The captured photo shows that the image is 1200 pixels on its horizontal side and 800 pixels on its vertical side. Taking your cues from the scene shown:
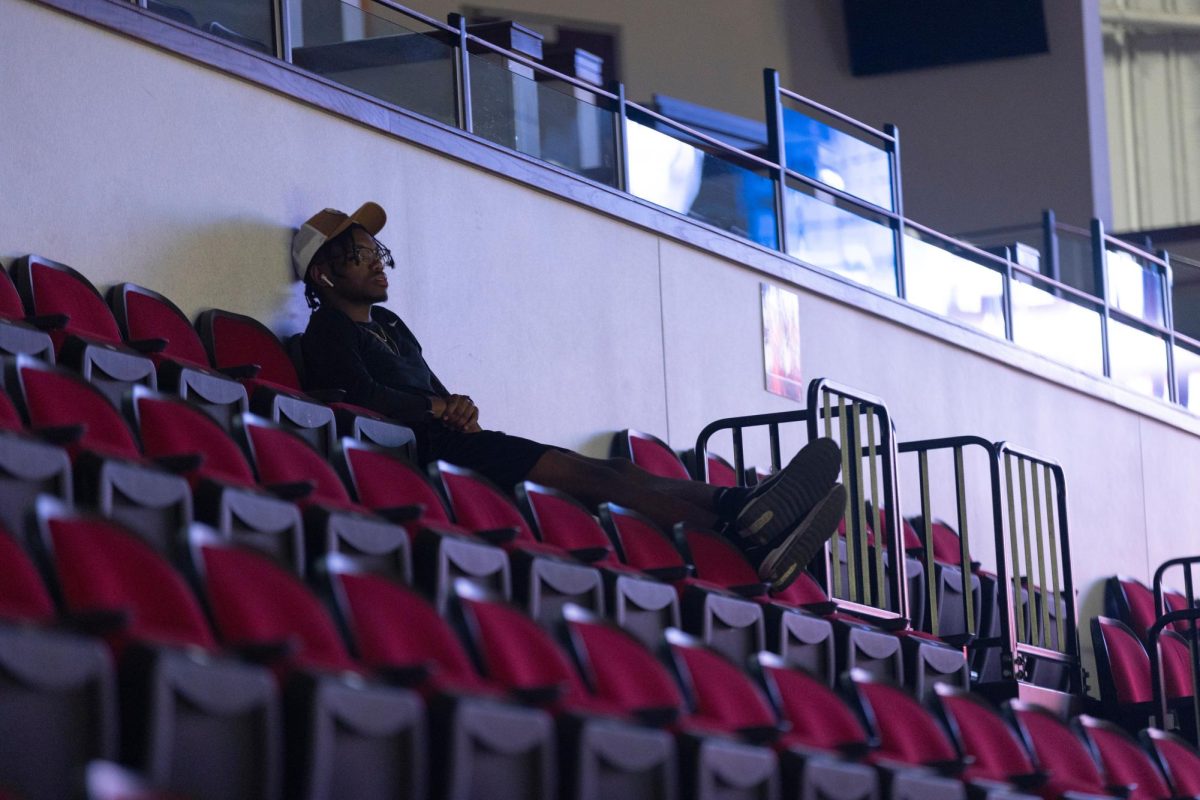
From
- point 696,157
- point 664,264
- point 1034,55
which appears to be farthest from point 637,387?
point 1034,55

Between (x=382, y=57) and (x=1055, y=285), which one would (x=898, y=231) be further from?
(x=382, y=57)

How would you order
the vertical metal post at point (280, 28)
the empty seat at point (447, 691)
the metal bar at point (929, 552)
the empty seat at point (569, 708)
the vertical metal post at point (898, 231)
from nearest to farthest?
the empty seat at point (447, 691) < the empty seat at point (569, 708) < the metal bar at point (929, 552) < the vertical metal post at point (280, 28) < the vertical metal post at point (898, 231)

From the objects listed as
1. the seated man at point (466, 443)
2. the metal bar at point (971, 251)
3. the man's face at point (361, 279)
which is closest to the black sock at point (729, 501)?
the seated man at point (466, 443)

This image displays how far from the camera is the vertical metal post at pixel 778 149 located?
5.81 m

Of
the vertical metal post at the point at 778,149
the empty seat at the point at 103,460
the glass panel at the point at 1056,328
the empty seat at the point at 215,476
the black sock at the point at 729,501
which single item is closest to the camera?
the empty seat at the point at 103,460

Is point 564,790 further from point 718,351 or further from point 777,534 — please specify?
point 718,351

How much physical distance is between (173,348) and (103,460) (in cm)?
128

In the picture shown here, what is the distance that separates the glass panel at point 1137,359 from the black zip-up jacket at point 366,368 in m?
4.21

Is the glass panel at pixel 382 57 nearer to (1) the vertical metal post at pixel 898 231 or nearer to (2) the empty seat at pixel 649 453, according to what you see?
(2) the empty seat at pixel 649 453

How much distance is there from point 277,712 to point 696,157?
13.0 feet

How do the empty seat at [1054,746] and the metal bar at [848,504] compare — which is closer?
the empty seat at [1054,746]

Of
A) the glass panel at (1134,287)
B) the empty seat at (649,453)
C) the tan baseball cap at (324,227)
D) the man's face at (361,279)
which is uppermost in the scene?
the glass panel at (1134,287)

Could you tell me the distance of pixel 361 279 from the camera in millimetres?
3963

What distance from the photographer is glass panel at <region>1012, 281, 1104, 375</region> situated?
6918 mm
